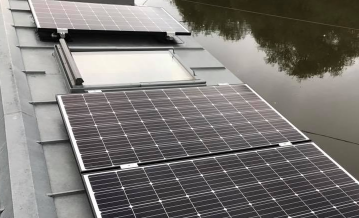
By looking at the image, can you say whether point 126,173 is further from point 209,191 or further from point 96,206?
point 209,191

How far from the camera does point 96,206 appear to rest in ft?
20.1

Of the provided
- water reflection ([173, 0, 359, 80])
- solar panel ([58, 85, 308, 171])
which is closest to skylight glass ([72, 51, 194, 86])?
solar panel ([58, 85, 308, 171])

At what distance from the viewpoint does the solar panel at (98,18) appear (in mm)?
13254

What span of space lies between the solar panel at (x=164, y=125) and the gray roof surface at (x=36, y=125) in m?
0.57

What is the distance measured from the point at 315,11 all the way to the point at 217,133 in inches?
827

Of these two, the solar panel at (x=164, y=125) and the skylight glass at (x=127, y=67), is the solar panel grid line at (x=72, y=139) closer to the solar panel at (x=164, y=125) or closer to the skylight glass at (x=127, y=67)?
the solar panel at (x=164, y=125)

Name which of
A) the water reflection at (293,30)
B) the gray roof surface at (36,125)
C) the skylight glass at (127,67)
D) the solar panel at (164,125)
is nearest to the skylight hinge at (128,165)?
the solar panel at (164,125)

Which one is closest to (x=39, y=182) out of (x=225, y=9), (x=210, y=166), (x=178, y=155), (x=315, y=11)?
(x=178, y=155)

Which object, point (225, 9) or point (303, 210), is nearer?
point (303, 210)

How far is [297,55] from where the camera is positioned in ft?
66.3

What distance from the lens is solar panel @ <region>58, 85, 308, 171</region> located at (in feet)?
24.9

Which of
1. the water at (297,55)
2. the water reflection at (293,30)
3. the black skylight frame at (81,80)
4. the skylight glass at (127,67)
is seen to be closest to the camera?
the black skylight frame at (81,80)

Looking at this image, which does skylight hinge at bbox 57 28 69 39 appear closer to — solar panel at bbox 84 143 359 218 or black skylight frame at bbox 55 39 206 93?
black skylight frame at bbox 55 39 206 93

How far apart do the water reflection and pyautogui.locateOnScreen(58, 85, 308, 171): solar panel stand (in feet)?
32.1
